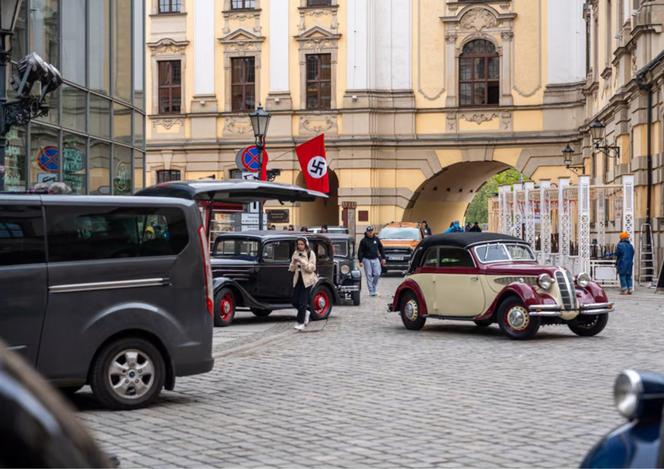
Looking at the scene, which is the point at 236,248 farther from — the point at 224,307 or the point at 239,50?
the point at 239,50

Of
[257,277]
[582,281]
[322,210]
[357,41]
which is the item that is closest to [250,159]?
[257,277]

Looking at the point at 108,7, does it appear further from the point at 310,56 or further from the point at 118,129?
the point at 310,56

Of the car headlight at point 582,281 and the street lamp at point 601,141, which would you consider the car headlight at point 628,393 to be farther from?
the street lamp at point 601,141

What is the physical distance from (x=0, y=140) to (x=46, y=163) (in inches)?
287

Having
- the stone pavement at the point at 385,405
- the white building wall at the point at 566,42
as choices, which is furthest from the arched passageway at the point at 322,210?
the stone pavement at the point at 385,405

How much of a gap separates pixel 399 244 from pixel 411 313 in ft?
76.1

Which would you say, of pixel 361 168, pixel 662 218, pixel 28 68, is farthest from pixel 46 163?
pixel 361 168

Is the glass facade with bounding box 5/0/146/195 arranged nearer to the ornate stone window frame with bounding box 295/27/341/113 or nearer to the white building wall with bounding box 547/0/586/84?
the ornate stone window frame with bounding box 295/27/341/113

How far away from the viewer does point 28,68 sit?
1260 cm

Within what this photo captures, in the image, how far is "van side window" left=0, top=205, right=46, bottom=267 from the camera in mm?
8922

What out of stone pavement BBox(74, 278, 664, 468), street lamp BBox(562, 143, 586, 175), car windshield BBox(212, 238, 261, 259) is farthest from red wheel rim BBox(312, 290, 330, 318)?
street lamp BBox(562, 143, 586, 175)

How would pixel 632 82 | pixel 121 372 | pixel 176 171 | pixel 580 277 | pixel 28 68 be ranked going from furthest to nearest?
pixel 176 171 < pixel 632 82 < pixel 580 277 < pixel 28 68 < pixel 121 372

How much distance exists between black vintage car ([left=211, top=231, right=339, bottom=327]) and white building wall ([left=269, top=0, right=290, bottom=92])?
87.3 ft

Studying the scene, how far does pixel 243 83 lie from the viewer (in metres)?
47.9
